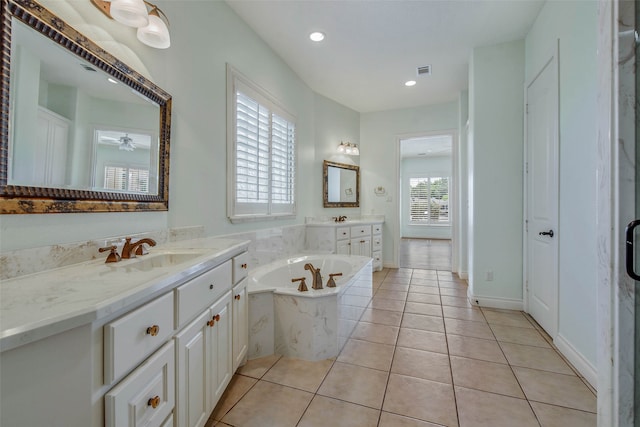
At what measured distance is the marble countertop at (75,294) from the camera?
60cm

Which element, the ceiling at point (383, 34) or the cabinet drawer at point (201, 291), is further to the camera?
the ceiling at point (383, 34)

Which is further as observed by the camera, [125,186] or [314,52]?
[314,52]

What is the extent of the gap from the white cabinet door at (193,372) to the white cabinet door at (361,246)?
3.18m

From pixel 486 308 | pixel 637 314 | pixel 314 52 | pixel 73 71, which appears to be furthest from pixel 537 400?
pixel 314 52

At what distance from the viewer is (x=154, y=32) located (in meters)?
1.48

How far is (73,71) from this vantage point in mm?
1240

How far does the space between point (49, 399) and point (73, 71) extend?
1326 millimetres

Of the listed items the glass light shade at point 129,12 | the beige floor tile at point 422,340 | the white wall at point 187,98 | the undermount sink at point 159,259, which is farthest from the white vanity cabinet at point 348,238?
the glass light shade at point 129,12

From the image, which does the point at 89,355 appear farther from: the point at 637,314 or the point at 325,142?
the point at 325,142

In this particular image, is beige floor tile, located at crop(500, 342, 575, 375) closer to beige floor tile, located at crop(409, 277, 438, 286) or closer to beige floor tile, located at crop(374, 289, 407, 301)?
beige floor tile, located at crop(374, 289, 407, 301)

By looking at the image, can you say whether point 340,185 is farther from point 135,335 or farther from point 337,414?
point 135,335

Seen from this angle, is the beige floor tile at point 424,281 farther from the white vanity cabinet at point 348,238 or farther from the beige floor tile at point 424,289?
the white vanity cabinet at point 348,238

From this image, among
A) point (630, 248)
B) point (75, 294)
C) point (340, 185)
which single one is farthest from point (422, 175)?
point (75, 294)

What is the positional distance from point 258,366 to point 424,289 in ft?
8.45
